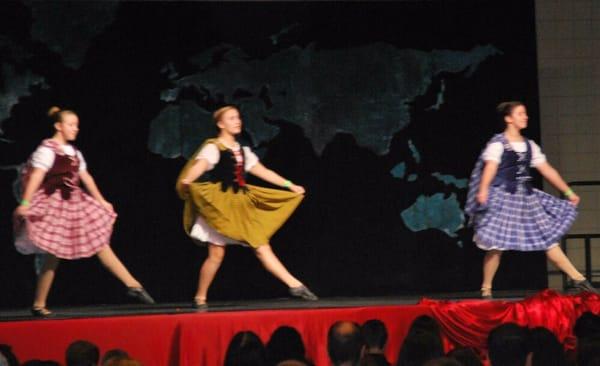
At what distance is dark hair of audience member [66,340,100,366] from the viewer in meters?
5.79

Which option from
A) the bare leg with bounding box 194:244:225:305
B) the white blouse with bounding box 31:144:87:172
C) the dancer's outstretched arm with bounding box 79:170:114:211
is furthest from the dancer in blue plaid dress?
the white blouse with bounding box 31:144:87:172

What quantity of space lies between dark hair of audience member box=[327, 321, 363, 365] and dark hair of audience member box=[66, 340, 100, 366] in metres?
1.01

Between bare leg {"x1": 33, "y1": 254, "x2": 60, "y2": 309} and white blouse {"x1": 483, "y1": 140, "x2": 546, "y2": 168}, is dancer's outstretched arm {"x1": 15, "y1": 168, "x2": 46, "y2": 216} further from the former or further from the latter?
white blouse {"x1": 483, "y1": 140, "x2": 546, "y2": 168}

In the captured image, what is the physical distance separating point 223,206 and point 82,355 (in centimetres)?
317

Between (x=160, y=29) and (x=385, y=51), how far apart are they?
5.62 feet

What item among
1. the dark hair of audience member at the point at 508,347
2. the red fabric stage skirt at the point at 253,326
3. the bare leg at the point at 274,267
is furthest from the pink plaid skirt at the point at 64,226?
the dark hair of audience member at the point at 508,347

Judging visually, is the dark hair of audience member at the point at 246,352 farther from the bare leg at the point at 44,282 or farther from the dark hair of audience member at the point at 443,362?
the bare leg at the point at 44,282

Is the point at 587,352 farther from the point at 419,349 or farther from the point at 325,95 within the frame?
the point at 325,95

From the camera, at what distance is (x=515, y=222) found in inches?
361

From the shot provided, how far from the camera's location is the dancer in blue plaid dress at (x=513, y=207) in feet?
30.0

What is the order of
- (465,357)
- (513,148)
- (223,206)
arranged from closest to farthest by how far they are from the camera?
(465,357), (223,206), (513,148)

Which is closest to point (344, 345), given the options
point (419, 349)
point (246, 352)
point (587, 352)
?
point (419, 349)

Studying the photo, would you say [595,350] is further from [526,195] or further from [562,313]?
[526,195]

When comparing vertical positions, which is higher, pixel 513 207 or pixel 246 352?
pixel 513 207
